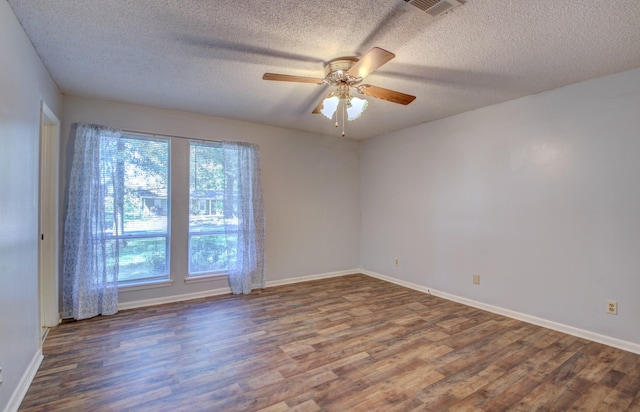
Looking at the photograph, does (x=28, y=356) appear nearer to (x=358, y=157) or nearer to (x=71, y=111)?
(x=71, y=111)

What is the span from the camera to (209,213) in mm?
4238

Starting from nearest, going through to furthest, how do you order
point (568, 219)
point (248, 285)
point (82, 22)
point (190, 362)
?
point (82, 22) < point (190, 362) < point (568, 219) < point (248, 285)

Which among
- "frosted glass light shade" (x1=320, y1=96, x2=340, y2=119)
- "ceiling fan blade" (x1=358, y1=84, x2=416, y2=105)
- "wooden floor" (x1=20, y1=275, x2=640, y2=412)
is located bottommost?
"wooden floor" (x1=20, y1=275, x2=640, y2=412)

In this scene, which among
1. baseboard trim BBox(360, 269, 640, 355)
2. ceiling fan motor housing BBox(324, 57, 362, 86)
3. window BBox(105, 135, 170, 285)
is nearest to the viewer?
ceiling fan motor housing BBox(324, 57, 362, 86)

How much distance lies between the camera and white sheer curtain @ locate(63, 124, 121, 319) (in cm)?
333

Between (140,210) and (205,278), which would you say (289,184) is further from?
(140,210)

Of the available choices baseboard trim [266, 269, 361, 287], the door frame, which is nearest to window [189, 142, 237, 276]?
baseboard trim [266, 269, 361, 287]

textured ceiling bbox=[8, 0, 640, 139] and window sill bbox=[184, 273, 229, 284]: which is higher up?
textured ceiling bbox=[8, 0, 640, 139]

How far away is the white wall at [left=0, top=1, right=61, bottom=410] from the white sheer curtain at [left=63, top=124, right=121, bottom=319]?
0.95 m

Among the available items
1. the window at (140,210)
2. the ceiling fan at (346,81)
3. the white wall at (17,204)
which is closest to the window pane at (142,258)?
the window at (140,210)

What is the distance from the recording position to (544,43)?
Result: 2250 millimetres

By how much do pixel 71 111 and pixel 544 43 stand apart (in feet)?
15.2

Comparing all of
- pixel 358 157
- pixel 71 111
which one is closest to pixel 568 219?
pixel 358 157

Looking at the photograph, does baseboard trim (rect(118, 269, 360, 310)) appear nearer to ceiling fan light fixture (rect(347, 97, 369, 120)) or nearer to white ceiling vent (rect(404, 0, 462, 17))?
ceiling fan light fixture (rect(347, 97, 369, 120))
